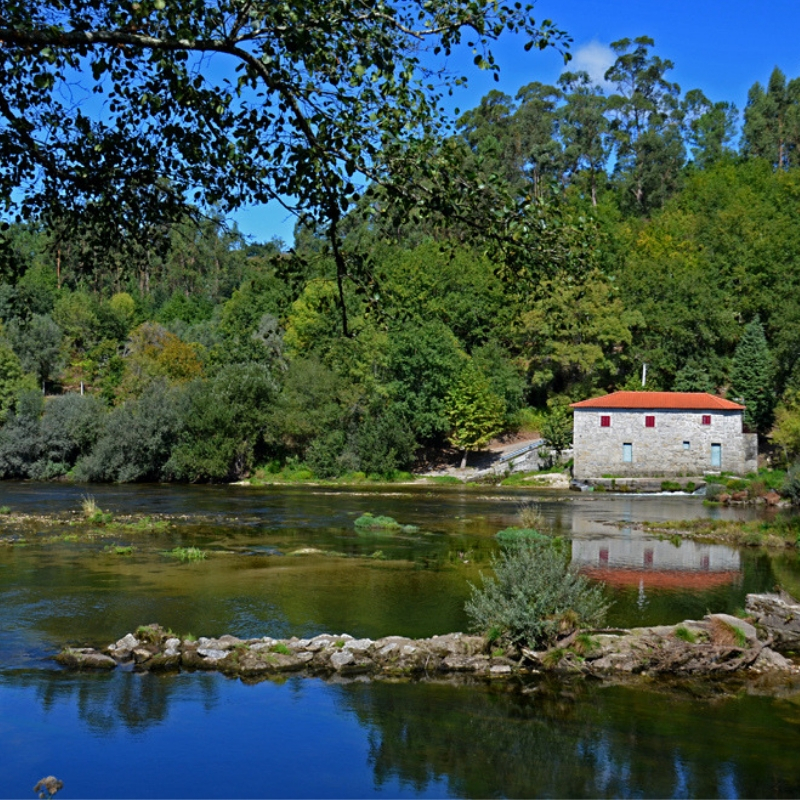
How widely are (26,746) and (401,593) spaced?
10437 mm

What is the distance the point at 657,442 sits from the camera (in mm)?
55250

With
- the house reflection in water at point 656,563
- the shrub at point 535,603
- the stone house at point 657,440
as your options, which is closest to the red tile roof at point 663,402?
the stone house at point 657,440

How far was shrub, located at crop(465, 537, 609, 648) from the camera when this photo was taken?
13859 millimetres

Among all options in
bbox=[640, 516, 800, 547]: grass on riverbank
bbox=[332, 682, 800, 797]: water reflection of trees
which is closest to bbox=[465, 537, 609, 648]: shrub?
bbox=[332, 682, 800, 797]: water reflection of trees

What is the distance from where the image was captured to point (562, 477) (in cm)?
5550

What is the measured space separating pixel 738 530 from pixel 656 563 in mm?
7724

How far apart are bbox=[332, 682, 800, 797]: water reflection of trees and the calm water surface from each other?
3cm

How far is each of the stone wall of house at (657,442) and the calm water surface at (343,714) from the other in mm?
32403

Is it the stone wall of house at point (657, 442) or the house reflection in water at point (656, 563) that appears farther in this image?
the stone wall of house at point (657, 442)

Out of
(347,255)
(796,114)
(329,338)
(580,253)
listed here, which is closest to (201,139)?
(347,255)

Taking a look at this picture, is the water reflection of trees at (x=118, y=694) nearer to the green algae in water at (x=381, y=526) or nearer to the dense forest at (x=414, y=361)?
the green algae in water at (x=381, y=526)

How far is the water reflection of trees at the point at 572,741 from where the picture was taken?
9.52m

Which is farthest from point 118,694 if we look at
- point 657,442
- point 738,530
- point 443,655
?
point 657,442

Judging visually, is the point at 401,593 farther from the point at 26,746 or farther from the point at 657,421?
the point at 657,421
